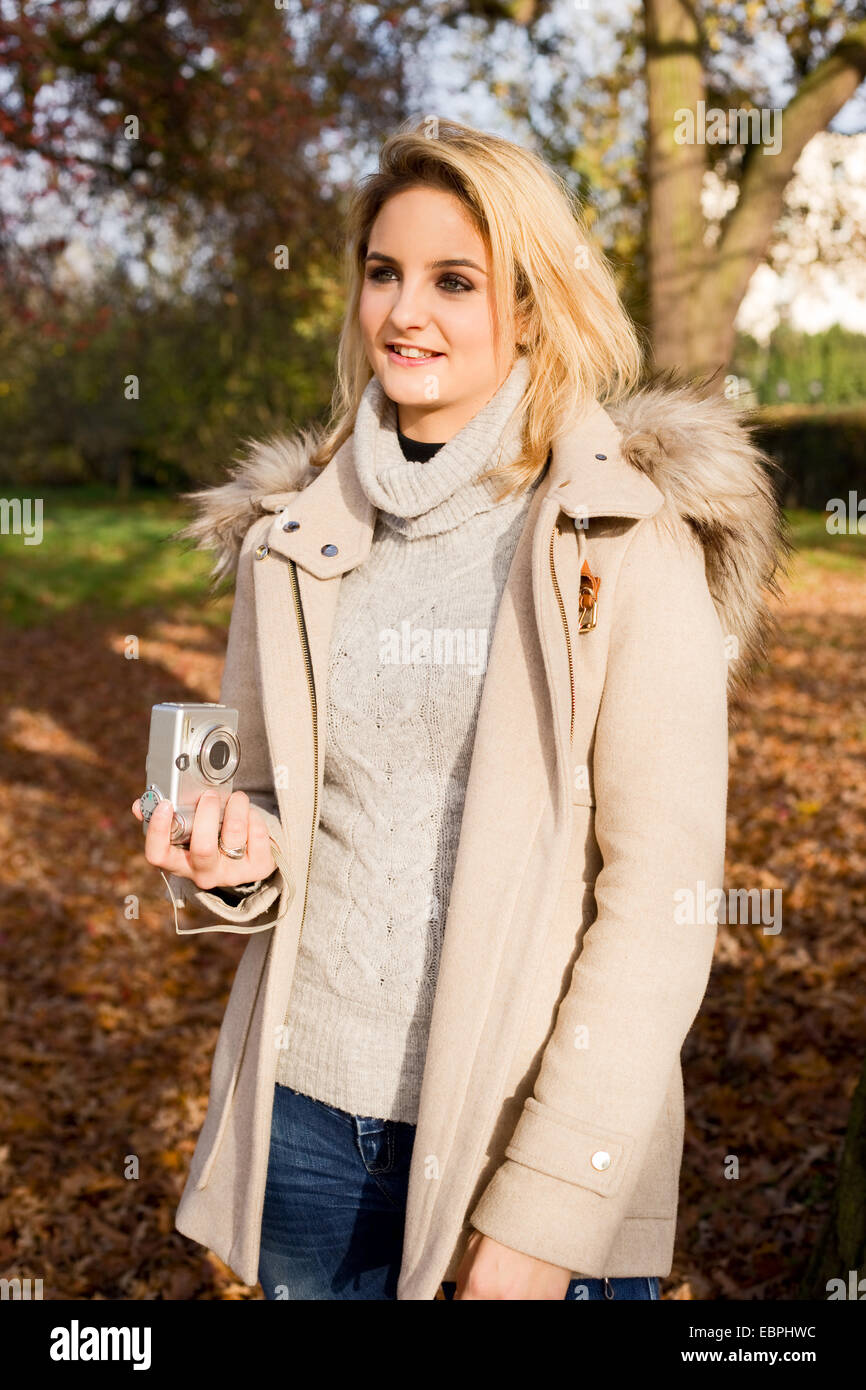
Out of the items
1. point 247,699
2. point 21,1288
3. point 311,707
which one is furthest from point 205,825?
point 21,1288

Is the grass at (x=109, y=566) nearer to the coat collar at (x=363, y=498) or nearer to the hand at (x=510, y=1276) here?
the coat collar at (x=363, y=498)

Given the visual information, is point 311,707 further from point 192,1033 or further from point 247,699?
point 192,1033

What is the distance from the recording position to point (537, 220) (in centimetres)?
200

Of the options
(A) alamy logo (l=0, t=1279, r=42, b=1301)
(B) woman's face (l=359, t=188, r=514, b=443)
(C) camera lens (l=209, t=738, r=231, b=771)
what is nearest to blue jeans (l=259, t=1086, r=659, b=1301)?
(C) camera lens (l=209, t=738, r=231, b=771)

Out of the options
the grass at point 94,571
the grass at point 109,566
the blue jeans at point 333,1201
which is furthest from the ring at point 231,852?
the grass at point 94,571

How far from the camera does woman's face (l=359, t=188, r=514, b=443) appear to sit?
2008 millimetres

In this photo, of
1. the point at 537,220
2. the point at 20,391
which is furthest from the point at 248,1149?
the point at 20,391

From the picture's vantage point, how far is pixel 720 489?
1839 mm

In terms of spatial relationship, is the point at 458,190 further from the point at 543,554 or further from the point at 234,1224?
the point at 234,1224

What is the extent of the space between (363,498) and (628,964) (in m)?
0.99
